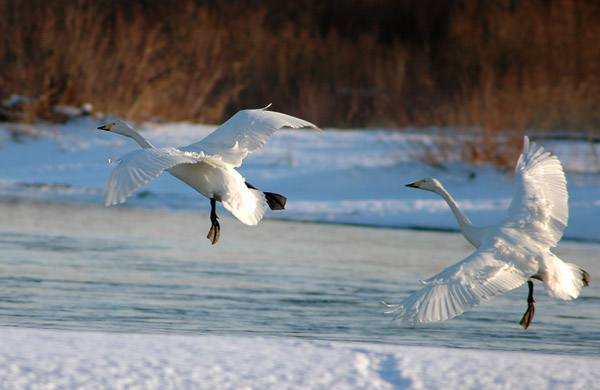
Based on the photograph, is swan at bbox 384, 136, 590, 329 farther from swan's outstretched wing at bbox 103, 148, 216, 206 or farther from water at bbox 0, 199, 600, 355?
swan's outstretched wing at bbox 103, 148, 216, 206

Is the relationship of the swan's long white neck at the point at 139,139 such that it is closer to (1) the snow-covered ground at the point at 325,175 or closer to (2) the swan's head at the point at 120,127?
(2) the swan's head at the point at 120,127

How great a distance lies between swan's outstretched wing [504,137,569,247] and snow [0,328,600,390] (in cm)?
94

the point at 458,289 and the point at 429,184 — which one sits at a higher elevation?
the point at 429,184

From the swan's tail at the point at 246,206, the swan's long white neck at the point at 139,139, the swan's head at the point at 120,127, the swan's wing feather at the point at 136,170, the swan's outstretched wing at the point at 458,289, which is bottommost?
the swan's outstretched wing at the point at 458,289

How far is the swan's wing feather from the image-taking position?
542 centimetres

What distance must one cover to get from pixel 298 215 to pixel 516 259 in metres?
7.30

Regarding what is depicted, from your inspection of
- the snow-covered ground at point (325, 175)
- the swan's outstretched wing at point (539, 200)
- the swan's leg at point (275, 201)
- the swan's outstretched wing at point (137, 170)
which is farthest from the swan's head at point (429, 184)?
the snow-covered ground at point (325, 175)

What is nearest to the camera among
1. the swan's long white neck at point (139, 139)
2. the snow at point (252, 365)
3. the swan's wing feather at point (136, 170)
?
the snow at point (252, 365)

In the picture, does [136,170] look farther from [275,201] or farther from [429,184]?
[429,184]

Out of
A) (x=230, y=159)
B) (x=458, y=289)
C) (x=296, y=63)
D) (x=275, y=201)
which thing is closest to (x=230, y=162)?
(x=230, y=159)

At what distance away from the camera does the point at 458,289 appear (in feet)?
16.3

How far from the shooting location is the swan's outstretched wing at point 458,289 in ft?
15.8

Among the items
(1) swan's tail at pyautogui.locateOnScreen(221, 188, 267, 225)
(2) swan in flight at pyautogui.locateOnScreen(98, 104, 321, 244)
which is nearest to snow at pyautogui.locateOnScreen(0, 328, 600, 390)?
(2) swan in flight at pyautogui.locateOnScreen(98, 104, 321, 244)

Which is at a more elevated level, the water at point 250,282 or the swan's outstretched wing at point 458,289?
the swan's outstretched wing at point 458,289
